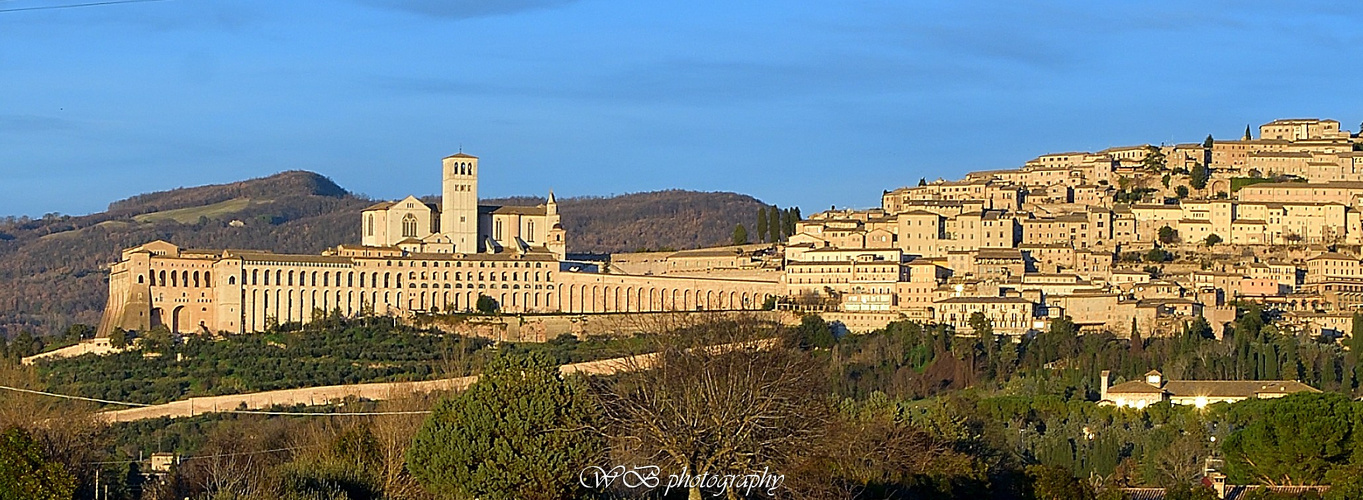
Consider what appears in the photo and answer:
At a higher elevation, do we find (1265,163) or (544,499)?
(1265,163)

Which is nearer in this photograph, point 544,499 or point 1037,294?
point 544,499

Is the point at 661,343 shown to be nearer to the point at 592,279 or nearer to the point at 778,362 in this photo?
the point at 778,362

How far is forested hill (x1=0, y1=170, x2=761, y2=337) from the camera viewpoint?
97.9 m

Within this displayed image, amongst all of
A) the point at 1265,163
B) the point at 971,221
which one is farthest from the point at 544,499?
the point at 1265,163

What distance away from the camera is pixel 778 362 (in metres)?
28.5

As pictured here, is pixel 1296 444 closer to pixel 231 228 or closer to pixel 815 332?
pixel 815 332

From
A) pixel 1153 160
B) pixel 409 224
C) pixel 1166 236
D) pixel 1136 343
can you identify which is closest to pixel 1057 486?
pixel 1136 343

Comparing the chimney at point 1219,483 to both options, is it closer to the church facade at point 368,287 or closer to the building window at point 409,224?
the church facade at point 368,287

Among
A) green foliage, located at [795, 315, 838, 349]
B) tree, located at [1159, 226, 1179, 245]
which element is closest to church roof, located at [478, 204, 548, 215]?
green foliage, located at [795, 315, 838, 349]

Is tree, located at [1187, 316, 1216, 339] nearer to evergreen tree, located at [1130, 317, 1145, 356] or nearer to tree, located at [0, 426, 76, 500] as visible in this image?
evergreen tree, located at [1130, 317, 1145, 356]

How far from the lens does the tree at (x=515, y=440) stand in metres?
21.9

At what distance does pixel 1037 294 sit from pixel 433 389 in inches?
1021

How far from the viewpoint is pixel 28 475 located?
2336 cm

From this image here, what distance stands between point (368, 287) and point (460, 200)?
648 cm
